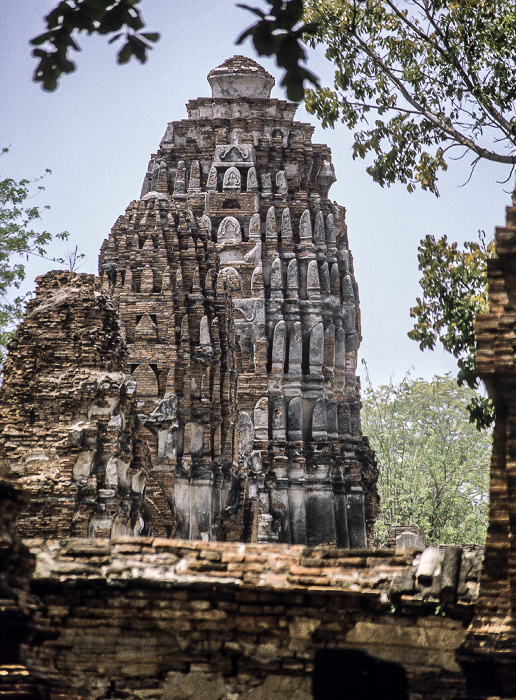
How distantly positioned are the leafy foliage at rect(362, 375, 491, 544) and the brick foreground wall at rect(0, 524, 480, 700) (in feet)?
77.0

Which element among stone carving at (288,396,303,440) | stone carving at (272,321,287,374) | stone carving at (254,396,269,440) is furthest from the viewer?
stone carving at (272,321,287,374)

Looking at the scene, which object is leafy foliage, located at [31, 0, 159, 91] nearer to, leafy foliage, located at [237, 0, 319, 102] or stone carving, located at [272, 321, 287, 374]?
leafy foliage, located at [237, 0, 319, 102]

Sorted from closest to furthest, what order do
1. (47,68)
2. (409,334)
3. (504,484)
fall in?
1. (47,68)
2. (504,484)
3. (409,334)

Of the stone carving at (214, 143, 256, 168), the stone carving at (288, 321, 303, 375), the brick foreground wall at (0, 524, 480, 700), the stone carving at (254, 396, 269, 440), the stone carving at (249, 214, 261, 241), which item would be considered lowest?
the brick foreground wall at (0, 524, 480, 700)

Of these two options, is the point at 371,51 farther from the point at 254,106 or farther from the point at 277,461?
the point at 254,106

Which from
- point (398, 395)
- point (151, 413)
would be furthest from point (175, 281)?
point (398, 395)

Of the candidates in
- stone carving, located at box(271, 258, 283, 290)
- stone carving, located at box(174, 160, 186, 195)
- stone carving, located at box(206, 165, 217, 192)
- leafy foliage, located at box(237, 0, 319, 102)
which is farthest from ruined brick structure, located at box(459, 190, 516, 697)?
stone carving, located at box(174, 160, 186, 195)

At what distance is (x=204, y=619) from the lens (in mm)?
7141

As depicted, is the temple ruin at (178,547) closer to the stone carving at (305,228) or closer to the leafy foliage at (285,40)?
the leafy foliage at (285,40)

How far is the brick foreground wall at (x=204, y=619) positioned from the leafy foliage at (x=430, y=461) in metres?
23.5

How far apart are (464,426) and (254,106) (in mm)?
15316

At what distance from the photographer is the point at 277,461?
29266 millimetres

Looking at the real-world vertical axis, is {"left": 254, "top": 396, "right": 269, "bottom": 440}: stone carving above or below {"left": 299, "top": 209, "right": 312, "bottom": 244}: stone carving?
below

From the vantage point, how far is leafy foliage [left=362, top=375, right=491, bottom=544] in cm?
3419
